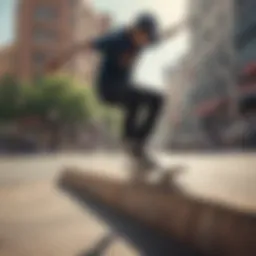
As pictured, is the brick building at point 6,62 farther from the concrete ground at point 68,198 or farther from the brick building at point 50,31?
the concrete ground at point 68,198

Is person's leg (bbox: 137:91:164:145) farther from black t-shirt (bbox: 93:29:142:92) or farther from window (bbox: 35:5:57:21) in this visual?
window (bbox: 35:5:57:21)

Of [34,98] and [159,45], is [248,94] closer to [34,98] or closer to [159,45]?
[159,45]

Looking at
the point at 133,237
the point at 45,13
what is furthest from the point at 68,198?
the point at 45,13

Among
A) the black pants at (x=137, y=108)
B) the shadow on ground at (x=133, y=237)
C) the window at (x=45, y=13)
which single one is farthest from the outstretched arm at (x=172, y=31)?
the shadow on ground at (x=133, y=237)

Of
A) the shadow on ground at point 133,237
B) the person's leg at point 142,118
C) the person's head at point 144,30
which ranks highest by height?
the person's head at point 144,30

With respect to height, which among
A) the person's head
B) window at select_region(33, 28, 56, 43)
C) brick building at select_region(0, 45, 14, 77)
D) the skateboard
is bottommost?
the skateboard

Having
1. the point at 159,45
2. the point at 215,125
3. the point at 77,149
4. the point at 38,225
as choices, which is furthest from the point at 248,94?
the point at 38,225

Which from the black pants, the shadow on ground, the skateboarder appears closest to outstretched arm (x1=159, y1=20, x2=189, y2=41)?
the skateboarder

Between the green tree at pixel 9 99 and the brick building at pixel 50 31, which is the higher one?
the brick building at pixel 50 31
